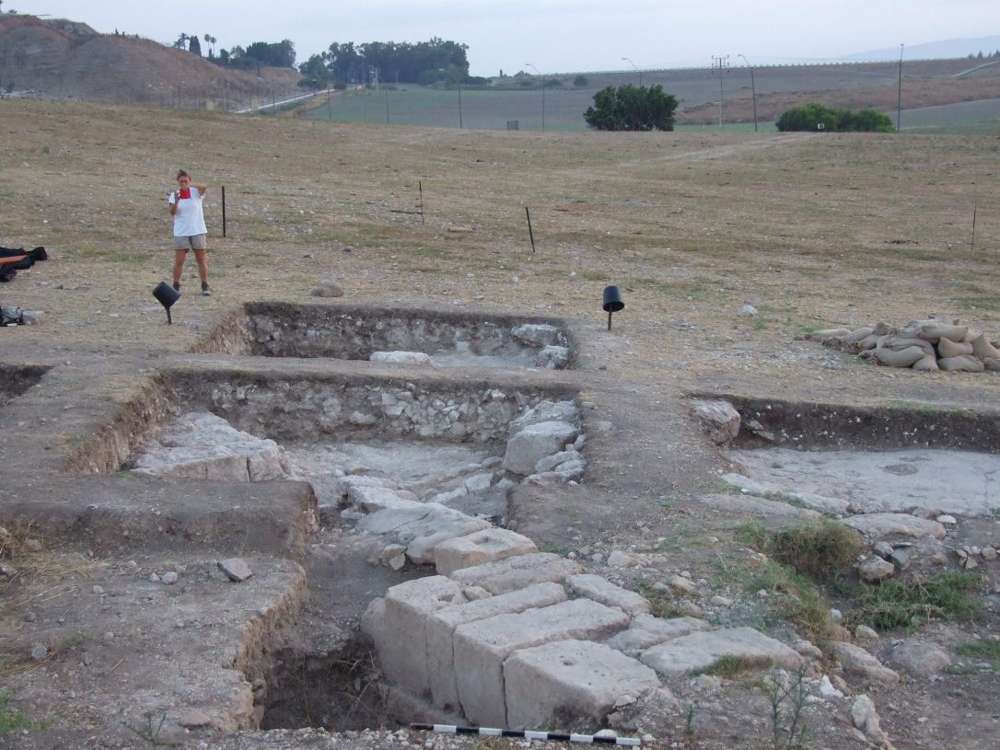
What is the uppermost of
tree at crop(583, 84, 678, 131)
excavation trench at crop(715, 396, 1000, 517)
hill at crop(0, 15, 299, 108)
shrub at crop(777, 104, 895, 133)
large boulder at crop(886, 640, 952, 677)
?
hill at crop(0, 15, 299, 108)

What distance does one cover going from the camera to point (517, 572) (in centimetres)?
548

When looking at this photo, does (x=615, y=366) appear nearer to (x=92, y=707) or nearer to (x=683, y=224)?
(x=92, y=707)

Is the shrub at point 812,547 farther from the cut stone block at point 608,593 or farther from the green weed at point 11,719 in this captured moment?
the green weed at point 11,719

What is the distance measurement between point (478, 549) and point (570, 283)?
28.2ft

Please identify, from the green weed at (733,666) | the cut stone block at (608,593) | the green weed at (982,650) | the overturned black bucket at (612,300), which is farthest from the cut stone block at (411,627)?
the overturned black bucket at (612,300)

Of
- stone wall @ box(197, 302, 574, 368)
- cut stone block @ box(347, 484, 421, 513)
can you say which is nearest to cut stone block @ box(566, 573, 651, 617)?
cut stone block @ box(347, 484, 421, 513)

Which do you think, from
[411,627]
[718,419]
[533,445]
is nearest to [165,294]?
[533,445]

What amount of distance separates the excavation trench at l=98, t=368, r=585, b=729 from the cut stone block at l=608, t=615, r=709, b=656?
1015mm

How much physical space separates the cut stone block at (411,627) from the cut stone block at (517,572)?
140 millimetres

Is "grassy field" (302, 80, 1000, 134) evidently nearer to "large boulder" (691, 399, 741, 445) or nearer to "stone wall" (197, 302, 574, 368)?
"stone wall" (197, 302, 574, 368)

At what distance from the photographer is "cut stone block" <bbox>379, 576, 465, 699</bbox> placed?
199 inches

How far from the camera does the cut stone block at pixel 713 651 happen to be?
4.59 metres

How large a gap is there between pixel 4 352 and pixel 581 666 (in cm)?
663

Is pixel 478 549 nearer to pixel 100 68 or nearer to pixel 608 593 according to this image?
pixel 608 593
